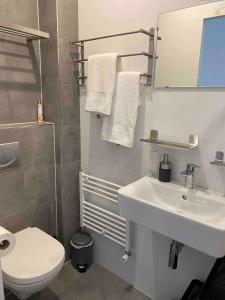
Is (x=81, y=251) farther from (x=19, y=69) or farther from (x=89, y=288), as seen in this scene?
(x=19, y=69)

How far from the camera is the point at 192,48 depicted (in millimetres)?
1348

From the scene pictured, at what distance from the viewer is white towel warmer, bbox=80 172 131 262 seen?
1.80m

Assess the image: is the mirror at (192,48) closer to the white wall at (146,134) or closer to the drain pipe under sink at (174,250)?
the white wall at (146,134)

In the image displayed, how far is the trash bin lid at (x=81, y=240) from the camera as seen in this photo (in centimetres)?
202

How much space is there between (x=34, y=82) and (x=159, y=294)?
186 cm

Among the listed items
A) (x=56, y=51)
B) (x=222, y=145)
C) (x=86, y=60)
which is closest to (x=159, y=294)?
(x=222, y=145)

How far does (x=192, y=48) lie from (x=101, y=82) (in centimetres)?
60

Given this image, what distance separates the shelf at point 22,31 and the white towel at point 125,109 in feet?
1.98

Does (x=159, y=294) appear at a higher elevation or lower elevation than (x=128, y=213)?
lower

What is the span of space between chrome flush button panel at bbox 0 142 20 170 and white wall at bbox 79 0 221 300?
552mm

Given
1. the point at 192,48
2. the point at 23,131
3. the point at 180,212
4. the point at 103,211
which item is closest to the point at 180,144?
the point at 180,212

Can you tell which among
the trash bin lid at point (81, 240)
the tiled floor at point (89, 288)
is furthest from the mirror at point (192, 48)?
the tiled floor at point (89, 288)

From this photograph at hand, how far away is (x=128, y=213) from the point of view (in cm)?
134

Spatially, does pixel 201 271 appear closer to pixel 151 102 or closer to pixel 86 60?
pixel 151 102
